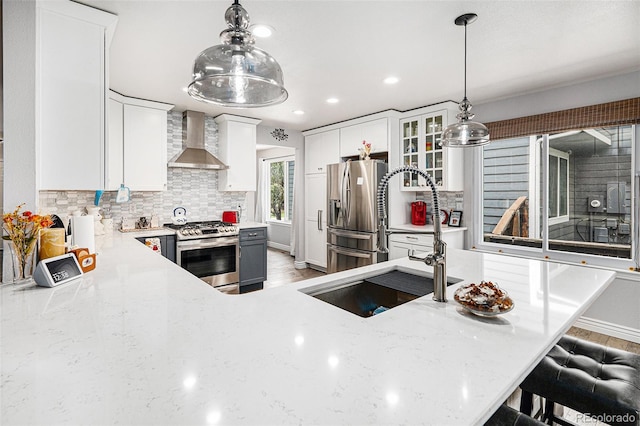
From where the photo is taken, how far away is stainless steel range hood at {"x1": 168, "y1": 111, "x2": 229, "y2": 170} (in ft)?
13.3

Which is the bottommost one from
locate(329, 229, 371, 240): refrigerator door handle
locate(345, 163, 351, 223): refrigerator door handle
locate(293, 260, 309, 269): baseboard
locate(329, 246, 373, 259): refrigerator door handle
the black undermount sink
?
locate(293, 260, 309, 269): baseboard

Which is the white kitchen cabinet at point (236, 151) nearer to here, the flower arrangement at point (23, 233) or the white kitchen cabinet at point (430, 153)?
the white kitchen cabinet at point (430, 153)

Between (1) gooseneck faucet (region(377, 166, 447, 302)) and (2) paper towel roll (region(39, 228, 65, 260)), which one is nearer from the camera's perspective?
(1) gooseneck faucet (region(377, 166, 447, 302))

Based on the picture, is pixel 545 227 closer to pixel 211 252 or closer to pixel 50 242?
pixel 211 252

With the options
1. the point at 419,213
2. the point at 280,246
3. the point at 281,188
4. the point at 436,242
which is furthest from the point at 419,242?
the point at 281,188

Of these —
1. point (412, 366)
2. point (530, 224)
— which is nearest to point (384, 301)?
point (412, 366)

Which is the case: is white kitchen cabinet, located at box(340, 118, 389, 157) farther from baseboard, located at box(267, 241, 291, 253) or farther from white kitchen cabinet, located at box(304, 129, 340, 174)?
baseboard, located at box(267, 241, 291, 253)

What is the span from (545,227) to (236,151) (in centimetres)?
391

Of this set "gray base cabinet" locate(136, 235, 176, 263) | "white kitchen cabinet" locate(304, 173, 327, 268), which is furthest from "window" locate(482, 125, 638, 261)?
"gray base cabinet" locate(136, 235, 176, 263)

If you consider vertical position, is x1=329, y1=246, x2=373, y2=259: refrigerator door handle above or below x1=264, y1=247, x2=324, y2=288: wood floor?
above

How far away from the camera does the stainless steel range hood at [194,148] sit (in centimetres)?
405

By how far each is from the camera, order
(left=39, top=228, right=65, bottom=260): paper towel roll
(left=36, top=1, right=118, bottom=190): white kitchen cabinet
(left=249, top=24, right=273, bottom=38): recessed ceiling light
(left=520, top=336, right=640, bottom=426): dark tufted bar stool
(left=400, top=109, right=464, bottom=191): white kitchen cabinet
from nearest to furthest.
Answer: (left=520, top=336, right=640, bottom=426): dark tufted bar stool → (left=39, top=228, right=65, bottom=260): paper towel roll → (left=36, top=1, right=118, bottom=190): white kitchen cabinet → (left=249, top=24, right=273, bottom=38): recessed ceiling light → (left=400, top=109, right=464, bottom=191): white kitchen cabinet

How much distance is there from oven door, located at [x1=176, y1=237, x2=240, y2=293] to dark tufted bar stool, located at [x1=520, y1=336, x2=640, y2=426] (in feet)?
10.7

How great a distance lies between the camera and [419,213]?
4359mm
